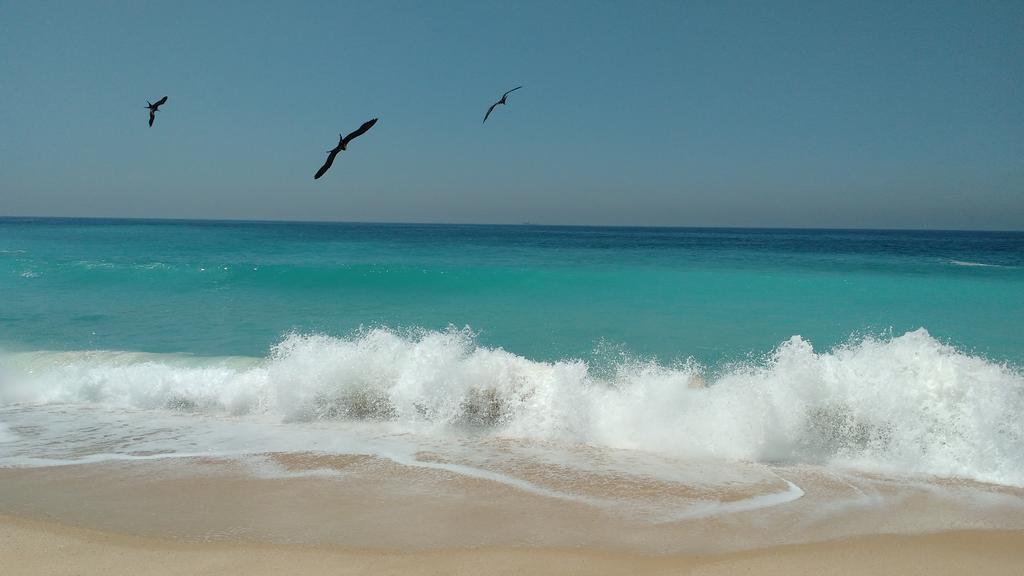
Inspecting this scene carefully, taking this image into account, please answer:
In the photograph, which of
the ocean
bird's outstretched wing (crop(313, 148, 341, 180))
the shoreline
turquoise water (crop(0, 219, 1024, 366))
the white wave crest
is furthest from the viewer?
turquoise water (crop(0, 219, 1024, 366))

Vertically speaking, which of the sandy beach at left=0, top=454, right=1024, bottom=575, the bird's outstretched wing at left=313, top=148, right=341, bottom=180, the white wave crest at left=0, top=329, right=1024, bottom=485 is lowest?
the sandy beach at left=0, top=454, right=1024, bottom=575

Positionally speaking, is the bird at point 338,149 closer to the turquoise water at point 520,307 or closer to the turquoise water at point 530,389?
the turquoise water at point 530,389

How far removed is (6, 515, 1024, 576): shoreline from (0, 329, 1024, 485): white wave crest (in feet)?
5.20

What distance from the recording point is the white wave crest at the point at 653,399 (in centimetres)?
582

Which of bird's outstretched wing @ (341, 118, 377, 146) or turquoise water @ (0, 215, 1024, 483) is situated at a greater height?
bird's outstretched wing @ (341, 118, 377, 146)

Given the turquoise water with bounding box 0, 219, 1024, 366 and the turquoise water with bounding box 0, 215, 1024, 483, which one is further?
the turquoise water with bounding box 0, 219, 1024, 366

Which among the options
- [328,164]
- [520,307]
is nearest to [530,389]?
[328,164]

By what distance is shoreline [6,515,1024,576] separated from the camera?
380cm

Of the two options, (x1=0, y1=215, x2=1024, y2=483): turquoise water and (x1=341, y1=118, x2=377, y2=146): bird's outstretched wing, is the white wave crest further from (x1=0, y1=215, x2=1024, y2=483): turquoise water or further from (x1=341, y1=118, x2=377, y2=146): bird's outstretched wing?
(x1=341, y1=118, x2=377, y2=146): bird's outstretched wing

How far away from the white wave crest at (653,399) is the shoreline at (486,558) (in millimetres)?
1585

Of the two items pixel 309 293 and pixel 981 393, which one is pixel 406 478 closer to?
pixel 981 393

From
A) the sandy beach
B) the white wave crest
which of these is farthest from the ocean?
the sandy beach

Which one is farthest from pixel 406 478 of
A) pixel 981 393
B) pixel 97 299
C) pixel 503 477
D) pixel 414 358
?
pixel 97 299

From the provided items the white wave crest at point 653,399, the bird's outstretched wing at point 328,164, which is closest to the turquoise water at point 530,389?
the white wave crest at point 653,399
